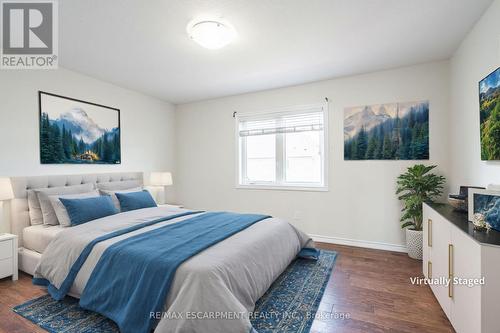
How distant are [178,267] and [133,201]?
2056 mm

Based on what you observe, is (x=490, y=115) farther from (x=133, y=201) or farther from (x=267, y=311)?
(x=133, y=201)

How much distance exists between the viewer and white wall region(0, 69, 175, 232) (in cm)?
280

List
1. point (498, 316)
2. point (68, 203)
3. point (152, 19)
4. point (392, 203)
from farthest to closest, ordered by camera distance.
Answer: point (392, 203)
point (68, 203)
point (152, 19)
point (498, 316)

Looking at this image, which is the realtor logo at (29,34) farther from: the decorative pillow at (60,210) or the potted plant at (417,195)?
the potted plant at (417,195)

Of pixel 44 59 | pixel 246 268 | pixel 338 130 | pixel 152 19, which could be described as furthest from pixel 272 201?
pixel 44 59

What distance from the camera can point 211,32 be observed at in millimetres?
2279

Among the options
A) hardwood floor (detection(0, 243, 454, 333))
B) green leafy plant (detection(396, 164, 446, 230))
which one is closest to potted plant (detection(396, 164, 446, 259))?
green leafy plant (detection(396, 164, 446, 230))

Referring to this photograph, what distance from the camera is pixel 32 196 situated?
9.37 feet

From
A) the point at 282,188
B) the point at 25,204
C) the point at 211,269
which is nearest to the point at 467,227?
the point at 211,269

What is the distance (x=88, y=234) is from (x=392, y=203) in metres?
3.68

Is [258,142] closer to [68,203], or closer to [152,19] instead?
[152,19]

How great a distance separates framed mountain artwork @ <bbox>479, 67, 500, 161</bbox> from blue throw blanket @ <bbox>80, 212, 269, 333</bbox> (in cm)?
230

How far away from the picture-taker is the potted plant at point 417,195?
3.04m

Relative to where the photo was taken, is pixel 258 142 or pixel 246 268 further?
pixel 258 142
